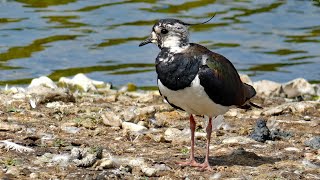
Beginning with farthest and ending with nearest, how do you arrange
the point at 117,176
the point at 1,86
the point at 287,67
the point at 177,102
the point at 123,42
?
the point at 123,42 → the point at 287,67 → the point at 1,86 → the point at 177,102 → the point at 117,176

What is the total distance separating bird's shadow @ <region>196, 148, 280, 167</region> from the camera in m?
8.53

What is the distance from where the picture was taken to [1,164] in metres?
7.76

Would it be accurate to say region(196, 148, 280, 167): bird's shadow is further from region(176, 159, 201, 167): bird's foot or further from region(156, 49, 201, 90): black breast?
region(156, 49, 201, 90): black breast

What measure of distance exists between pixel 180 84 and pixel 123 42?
9718mm

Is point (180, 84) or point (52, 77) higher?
point (180, 84)

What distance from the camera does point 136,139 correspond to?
928 cm

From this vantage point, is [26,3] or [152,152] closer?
[152,152]

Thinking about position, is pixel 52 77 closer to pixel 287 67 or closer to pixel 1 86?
pixel 1 86

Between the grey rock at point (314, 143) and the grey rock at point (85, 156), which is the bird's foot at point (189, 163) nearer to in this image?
the grey rock at point (85, 156)

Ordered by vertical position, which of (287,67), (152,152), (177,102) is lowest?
(287,67)

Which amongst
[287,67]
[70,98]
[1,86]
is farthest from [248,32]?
[70,98]

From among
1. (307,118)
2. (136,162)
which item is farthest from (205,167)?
(307,118)

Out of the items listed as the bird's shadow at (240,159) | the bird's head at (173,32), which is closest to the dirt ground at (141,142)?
the bird's shadow at (240,159)

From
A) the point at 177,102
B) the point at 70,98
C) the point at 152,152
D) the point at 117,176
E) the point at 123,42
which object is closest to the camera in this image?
the point at 117,176
